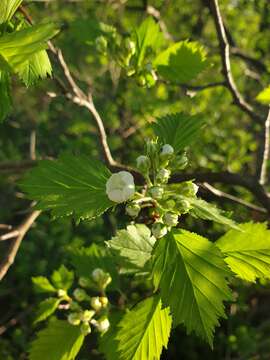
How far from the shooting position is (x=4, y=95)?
1137 mm

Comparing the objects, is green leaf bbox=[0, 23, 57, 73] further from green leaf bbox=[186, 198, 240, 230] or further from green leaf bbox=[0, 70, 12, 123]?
green leaf bbox=[186, 198, 240, 230]

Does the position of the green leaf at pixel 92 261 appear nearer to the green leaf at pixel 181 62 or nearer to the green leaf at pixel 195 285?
the green leaf at pixel 181 62

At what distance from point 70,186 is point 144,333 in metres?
0.55

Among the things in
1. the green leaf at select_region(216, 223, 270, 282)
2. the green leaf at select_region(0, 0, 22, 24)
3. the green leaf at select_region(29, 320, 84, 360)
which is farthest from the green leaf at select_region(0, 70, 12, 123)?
the green leaf at select_region(29, 320, 84, 360)

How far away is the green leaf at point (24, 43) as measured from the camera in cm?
86

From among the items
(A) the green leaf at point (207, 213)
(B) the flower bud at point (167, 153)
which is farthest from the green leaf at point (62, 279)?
(A) the green leaf at point (207, 213)

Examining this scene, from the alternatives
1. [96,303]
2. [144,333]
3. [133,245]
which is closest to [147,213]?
[133,245]

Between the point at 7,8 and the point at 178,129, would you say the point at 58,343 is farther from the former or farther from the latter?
the point at 7,8

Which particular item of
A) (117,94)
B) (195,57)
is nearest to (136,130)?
(117,94)

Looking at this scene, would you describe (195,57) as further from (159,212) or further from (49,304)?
(49,304)

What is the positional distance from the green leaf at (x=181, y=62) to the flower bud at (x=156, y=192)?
726mm

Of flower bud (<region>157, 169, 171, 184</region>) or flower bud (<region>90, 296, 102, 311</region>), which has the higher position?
flower bud (<region>157, 169, 171, 184</region>)

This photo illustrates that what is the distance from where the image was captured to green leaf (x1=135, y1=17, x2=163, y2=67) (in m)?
1.80

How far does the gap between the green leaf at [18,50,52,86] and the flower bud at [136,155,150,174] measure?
0.31m
